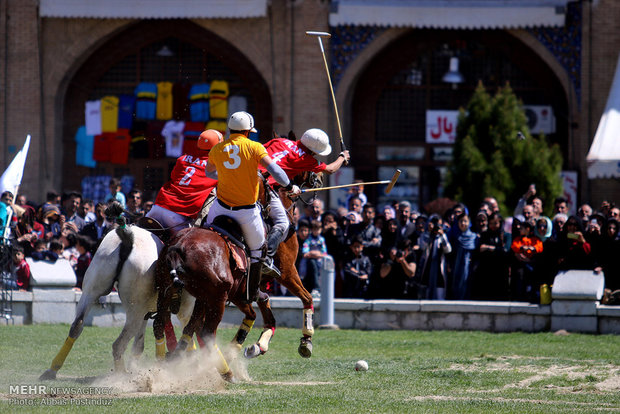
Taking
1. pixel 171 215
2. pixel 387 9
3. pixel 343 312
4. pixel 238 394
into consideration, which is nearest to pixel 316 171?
pixel 171 215

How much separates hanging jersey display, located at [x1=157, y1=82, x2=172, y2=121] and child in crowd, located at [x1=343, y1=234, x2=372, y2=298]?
37.9 ft

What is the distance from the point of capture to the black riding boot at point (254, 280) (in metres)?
11.6

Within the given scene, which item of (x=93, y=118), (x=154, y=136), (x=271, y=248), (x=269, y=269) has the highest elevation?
(x=93, y=118)

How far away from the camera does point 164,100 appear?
94.3ft

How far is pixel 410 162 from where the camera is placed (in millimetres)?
29109

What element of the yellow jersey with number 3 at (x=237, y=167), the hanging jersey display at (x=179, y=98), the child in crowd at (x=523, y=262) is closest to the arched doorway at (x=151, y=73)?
the hanging jersey display at (x=179, y=98)

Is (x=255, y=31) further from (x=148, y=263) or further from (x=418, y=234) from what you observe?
(x=148, y=263)

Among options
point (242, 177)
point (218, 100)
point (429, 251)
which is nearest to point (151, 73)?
point (218, 100)

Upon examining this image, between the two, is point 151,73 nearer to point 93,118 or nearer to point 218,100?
point 93,118

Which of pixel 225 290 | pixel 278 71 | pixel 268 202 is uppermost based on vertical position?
pixel 278 71

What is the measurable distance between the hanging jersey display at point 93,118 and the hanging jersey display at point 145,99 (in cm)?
107

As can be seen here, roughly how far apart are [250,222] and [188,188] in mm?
1259

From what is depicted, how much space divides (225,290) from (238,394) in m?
1.04

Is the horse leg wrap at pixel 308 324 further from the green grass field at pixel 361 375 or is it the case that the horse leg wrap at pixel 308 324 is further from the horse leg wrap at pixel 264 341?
the horse leg wrap at pixel 264 341
